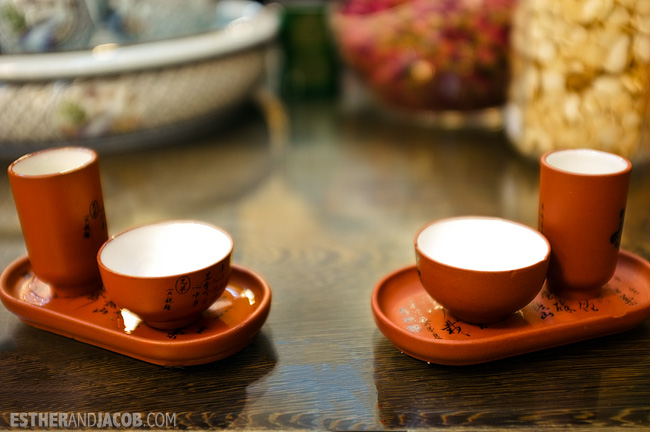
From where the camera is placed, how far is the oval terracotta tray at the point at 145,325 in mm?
495

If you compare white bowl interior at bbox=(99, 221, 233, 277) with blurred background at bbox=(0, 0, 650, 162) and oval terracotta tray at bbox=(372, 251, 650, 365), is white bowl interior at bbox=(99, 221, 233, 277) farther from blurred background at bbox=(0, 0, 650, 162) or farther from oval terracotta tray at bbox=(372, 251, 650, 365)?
blurred background at bbox=(0, 0, 650, 162)

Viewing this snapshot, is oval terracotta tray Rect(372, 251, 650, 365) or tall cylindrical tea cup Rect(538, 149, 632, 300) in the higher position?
tall cylindrical tea cup Rect(538, 149, 632, 300)

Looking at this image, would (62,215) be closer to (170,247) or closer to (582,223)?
(170,247)

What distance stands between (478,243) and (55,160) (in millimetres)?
368

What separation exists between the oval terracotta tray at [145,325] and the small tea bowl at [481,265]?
14 centimetres

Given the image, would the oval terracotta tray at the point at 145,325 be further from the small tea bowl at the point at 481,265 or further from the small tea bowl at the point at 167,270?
the small tea bowl at the point at 481,265

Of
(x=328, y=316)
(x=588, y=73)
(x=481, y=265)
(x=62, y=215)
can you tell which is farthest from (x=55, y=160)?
(x=588, y=73)

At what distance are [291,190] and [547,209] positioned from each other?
44 centimetres

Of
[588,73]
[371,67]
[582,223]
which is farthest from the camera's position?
[371,67]

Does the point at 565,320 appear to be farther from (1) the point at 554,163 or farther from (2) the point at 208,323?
(2) the point at 208,323

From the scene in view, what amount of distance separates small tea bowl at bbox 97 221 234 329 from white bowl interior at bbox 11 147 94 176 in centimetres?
8

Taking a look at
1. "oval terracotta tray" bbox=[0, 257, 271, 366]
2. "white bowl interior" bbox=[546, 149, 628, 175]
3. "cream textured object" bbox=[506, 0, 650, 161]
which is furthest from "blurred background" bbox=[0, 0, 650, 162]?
"oval terracotta tray" bbox=[0, 257, 271, 366]

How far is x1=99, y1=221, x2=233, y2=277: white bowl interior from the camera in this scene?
55cm

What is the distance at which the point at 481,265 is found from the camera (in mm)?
562
